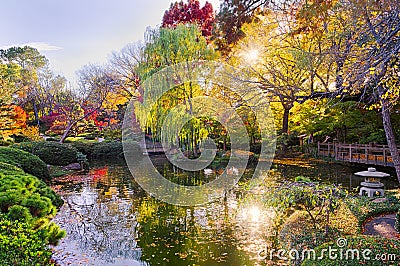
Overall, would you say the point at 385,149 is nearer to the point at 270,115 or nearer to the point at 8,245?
the point at 270,115

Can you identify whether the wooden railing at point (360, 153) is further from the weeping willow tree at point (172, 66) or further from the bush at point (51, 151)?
the bush at point (51, 151)

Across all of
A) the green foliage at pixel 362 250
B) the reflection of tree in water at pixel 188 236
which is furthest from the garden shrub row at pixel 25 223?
the green foliage at pixel 362 250

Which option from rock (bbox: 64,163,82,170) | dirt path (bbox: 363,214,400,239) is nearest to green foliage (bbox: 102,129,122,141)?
rock (bbox: 64,163,82,170)

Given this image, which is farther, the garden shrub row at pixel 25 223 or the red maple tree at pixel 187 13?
the red maple tree at pixel 187 13

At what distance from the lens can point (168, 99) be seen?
13.1 m

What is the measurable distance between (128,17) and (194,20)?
4929mm

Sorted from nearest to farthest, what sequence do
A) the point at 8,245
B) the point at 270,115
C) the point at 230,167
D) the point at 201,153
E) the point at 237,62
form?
the point at 8,245
the point at 237,62
the point at 230,167
the point at 201,153
the point at 270,115

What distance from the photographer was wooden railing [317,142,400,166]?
1103cm

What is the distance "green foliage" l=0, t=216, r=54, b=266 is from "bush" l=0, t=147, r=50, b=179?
5.94 metres

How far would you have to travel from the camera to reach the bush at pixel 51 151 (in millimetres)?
13117

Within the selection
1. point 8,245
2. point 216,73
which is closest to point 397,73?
point 8,245

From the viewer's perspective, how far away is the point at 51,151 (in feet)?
43.9

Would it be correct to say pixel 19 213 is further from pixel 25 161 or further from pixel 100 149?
pixel 100 149

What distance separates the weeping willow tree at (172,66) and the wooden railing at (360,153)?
20.7 feet
